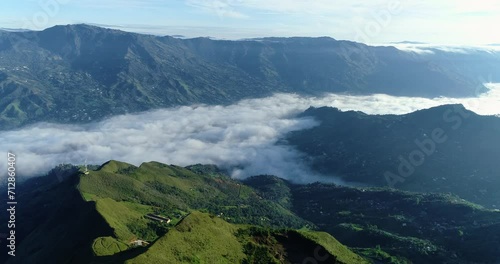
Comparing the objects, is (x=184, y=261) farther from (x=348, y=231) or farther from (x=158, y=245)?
(x=348, y=231)

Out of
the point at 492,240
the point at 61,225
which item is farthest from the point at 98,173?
the point at 492,240

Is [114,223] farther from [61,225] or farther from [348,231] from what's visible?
[348,231]

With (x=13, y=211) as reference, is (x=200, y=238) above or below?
above

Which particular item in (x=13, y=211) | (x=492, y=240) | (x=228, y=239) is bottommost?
(x=13, y=211)

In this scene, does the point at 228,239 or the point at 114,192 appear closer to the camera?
the point at 228,239

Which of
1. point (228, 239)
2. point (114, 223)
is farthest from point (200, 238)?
point (114, 223)

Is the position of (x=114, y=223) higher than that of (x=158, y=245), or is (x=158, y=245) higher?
(x=158, y=245)

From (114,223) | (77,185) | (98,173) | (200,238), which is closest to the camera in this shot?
(200,238)

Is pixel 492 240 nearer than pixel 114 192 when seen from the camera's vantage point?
Yes

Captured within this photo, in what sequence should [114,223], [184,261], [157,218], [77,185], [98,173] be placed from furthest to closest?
[98,173], [77,185], [157,218], [114,223], [184,261]
